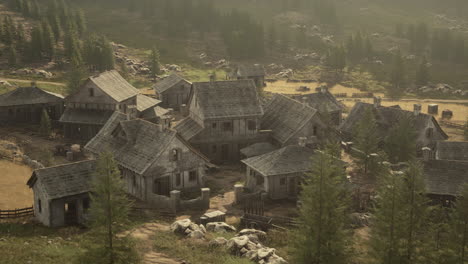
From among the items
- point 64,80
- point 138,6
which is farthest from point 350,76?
point 138,6

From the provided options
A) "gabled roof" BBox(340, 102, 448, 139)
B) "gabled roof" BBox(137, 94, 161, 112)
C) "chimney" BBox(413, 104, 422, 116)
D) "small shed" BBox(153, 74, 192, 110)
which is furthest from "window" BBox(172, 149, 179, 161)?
"small shed" BBox(153, 74, 192, 110)

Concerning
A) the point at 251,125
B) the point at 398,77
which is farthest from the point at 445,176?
the point at 398,77

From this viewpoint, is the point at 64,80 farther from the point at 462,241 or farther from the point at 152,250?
the point at 462,241

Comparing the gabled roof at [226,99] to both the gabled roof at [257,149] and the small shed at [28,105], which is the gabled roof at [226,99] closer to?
the gabled roof at [257,149]

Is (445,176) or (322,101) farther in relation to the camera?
(322,101)

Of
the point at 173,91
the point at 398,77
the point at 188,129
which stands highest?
the point at 398,77

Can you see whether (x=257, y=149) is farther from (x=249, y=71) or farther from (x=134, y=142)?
(x=249, y=71)

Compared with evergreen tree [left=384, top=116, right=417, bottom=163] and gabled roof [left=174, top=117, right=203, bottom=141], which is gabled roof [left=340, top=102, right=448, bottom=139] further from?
gabled roof [left=174, top=117, right=203, bottom=141]
